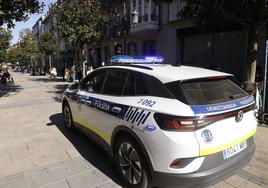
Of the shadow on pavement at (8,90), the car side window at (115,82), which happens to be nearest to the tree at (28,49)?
the shadow on pavement at (8,90)

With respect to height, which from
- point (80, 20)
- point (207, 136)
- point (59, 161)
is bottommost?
point (59, 161)

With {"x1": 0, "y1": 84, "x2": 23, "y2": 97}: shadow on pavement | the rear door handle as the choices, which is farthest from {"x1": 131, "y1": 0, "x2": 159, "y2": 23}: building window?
the rear door handle

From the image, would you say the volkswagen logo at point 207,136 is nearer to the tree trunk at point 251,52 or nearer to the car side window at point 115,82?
the car side window at point 115,82

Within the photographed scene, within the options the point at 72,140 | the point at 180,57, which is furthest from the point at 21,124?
the point at 180,57

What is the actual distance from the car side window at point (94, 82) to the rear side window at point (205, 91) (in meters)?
1.77

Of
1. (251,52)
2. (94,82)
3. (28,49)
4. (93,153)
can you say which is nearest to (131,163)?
(93,153)

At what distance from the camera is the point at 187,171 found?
110 inches

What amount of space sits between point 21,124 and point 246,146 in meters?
6.19

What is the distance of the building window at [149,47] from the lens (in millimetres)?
16656

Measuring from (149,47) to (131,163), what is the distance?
1438cm

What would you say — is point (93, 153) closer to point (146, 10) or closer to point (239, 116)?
point (239, 116)

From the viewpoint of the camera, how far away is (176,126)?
2771 millimetres

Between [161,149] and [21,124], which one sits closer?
[161,149]

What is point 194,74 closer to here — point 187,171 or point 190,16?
point 187,171
